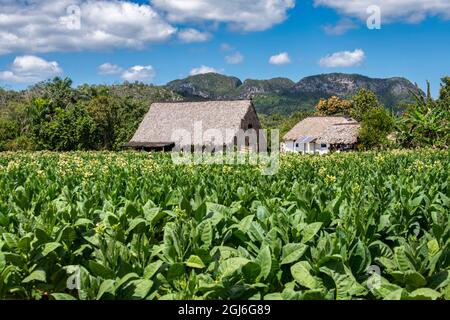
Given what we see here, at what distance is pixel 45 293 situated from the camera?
11.9ft

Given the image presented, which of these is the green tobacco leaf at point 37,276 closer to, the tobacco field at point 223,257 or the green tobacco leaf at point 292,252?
→ the tobacco field at point 223,257

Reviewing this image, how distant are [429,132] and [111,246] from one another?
3656 cm

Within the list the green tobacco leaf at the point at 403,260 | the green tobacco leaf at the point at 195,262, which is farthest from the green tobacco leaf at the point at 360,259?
the green tobacco leaf at the point at 195,262

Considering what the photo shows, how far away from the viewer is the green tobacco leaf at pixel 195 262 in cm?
353

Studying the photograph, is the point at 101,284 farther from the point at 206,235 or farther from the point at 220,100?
the point at 220,100

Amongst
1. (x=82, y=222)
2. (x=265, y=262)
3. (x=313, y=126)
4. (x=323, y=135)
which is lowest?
(x=265, y=262)

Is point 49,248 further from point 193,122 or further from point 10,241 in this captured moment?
point 193,122

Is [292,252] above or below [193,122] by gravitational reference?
below

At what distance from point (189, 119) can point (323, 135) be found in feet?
60.5

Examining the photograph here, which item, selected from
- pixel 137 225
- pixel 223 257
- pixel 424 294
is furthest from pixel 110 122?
pixel 424 294

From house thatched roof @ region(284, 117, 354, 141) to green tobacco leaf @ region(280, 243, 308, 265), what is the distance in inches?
2250

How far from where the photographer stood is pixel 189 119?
149ft

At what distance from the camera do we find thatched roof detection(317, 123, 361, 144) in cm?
5259
